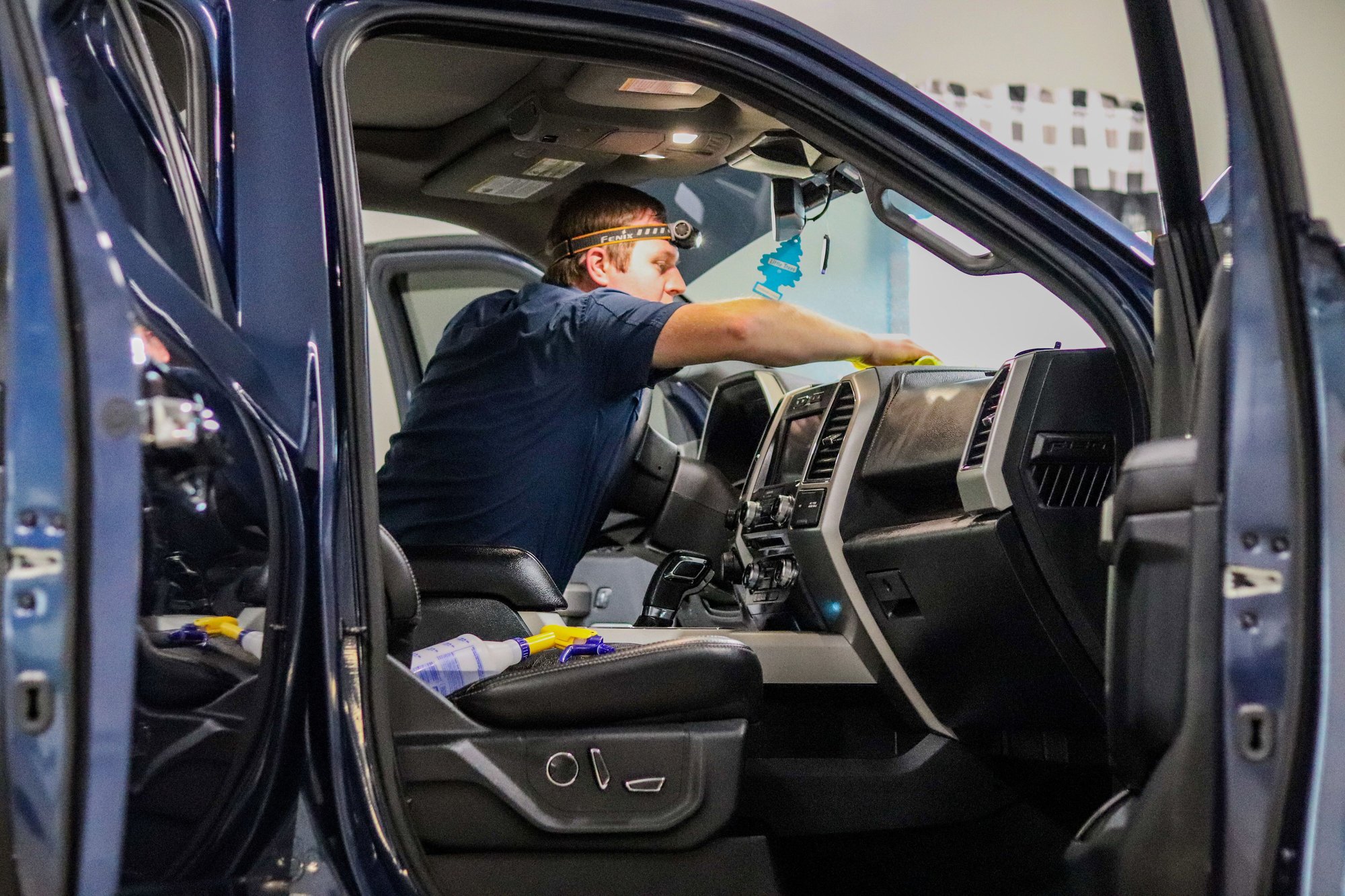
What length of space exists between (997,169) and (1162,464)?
2.40 ft

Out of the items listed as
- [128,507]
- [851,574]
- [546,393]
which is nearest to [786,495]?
[851,574]

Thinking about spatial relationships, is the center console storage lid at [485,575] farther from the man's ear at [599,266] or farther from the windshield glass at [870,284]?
the windshield glass at [870,284]

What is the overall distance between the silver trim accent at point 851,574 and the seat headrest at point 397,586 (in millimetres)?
991

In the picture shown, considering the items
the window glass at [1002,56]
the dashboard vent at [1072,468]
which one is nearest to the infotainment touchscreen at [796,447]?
the dashboard vent at [1072,468]

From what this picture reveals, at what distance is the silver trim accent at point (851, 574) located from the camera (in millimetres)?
2428

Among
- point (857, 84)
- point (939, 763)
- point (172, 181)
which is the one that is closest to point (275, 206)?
point (172, 181)

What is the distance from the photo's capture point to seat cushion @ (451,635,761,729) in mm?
1724

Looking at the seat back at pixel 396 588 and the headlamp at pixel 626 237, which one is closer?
the seat back at pixel 396 588

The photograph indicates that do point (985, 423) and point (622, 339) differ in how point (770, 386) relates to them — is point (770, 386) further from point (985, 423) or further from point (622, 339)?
point (985, 423)

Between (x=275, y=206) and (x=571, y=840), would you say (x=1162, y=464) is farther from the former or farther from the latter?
(x=275, y=206)

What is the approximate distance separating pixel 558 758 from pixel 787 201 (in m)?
1.33

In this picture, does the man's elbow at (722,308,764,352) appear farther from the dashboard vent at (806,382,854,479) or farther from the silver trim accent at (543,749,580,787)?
the silver trim accent at (543,749,580,787)

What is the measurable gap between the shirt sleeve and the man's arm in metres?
0.03

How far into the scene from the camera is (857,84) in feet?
6.35
